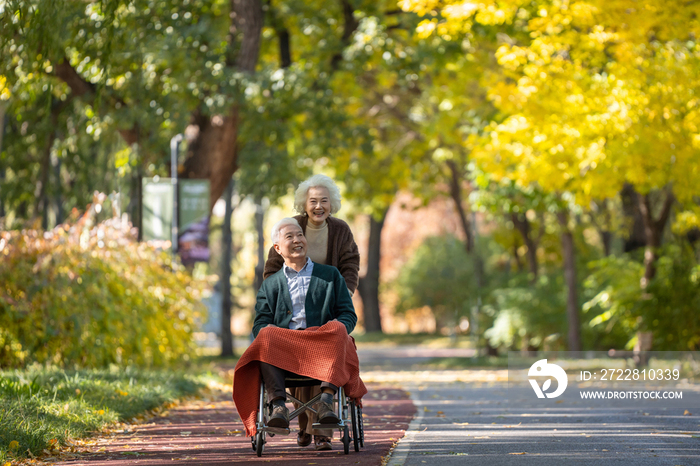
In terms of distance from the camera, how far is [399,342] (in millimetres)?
39906

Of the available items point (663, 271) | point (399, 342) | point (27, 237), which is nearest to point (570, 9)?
point (663, 271)

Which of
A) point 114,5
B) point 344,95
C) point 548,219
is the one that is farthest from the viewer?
point 548,219

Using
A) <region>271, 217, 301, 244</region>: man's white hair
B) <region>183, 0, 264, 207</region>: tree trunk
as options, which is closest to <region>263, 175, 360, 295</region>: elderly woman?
<region>271, 217, 301, 244</region>: man's white hair

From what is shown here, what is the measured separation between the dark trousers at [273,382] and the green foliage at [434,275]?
34.2m

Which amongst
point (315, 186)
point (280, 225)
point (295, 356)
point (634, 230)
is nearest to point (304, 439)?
point (295, 356)

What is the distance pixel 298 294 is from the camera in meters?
6.99

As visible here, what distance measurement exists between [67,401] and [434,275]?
34.4 meters

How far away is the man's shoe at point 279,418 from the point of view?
6559 mm

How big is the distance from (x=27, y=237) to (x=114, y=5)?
529 centimetres

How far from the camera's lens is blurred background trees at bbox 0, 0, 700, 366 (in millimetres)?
13586

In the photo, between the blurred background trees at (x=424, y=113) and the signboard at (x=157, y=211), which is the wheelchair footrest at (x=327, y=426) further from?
the signboard at (x=157, y=211)

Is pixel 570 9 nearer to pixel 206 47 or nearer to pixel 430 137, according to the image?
pixel 206 47

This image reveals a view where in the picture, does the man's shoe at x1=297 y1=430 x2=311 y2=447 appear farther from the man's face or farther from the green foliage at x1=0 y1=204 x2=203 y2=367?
the green foliage at x1=0 y1=204 x2=203 y2=367

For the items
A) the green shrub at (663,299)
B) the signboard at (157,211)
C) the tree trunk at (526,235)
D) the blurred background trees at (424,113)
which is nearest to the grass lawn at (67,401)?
the blurred background trees at (424,113)
